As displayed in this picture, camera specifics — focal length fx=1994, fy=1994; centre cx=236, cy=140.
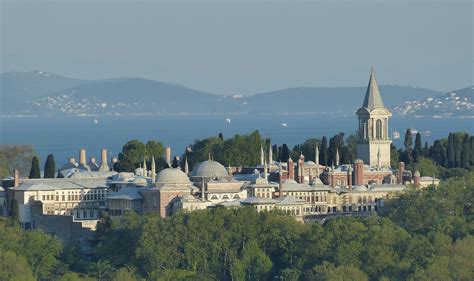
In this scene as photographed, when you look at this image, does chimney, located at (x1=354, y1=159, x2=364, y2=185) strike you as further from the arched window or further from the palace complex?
the arched window

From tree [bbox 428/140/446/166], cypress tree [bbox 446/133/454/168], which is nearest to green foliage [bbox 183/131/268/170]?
tree [bbox 428/140/446/166]

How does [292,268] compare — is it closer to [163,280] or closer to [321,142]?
[163,280]

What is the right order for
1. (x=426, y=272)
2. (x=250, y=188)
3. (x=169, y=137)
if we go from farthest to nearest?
(x=169, y=137)
(x=250, y=188)
(x=426, y=272)

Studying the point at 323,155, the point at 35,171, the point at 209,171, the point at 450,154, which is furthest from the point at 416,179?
the point at 35,171

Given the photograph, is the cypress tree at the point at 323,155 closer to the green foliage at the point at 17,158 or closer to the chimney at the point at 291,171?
the chimney at the point at 291,171

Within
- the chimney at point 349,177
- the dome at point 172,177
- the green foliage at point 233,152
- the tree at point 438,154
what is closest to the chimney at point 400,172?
the chimney at point 349,177

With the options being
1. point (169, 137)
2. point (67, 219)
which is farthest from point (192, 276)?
point (169, 137)
